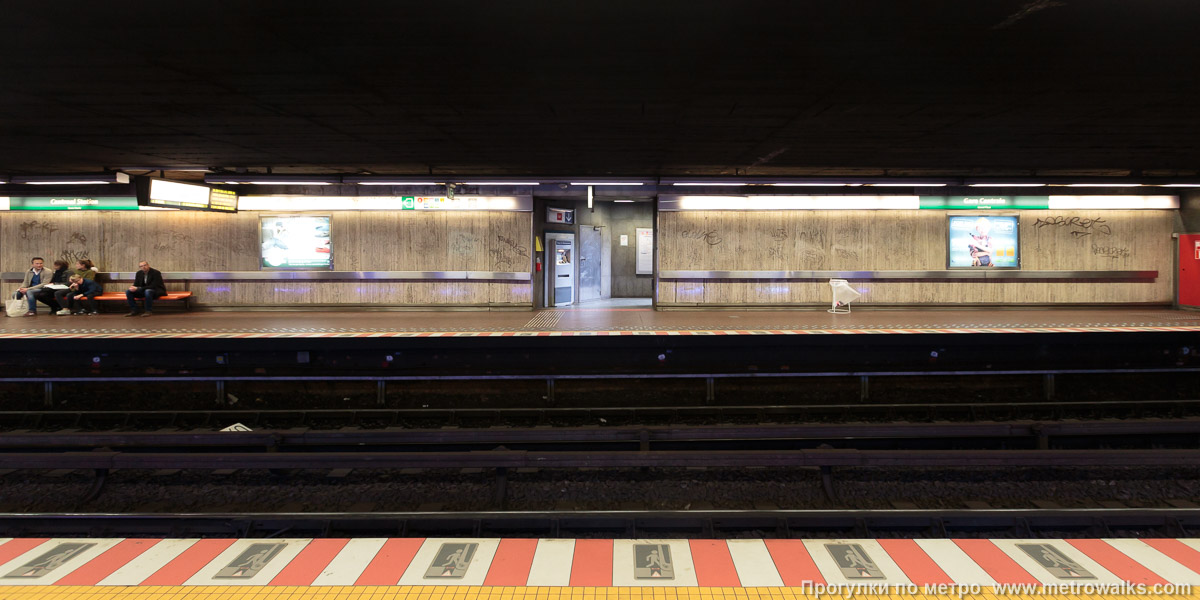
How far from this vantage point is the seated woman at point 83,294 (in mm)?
10570

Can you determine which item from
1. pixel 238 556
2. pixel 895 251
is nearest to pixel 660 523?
pixel 238 556

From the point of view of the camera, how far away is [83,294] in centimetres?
1063

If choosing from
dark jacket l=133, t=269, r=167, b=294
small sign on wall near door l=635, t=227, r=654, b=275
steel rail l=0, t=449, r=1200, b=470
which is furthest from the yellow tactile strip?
small sign on wall near door l=635, t=227, r=654, b=275

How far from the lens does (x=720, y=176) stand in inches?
384

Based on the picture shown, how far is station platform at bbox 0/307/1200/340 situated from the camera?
7.13 meters

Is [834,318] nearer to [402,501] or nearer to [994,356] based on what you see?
[994,356]

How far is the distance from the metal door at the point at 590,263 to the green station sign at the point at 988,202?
6926 mm

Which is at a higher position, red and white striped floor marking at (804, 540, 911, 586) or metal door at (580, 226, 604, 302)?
metal door at (580, 226, 604, 302)

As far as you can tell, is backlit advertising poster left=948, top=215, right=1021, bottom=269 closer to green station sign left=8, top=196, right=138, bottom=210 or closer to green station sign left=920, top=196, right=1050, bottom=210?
green station sign left=920, top=196, right=1050, bottom=210

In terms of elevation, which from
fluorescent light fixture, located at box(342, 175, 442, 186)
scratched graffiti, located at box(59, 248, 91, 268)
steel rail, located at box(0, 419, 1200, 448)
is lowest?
steel rail, located at box(0, 419, 1200, 448)

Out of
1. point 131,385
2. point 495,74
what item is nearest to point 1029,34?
point 495,74

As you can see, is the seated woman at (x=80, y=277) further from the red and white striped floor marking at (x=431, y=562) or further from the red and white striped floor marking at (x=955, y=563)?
the red and white striped floor marking at (x=955, y=563)

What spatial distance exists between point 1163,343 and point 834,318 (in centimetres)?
388

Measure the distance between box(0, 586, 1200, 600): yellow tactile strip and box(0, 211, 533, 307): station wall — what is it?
881cm
